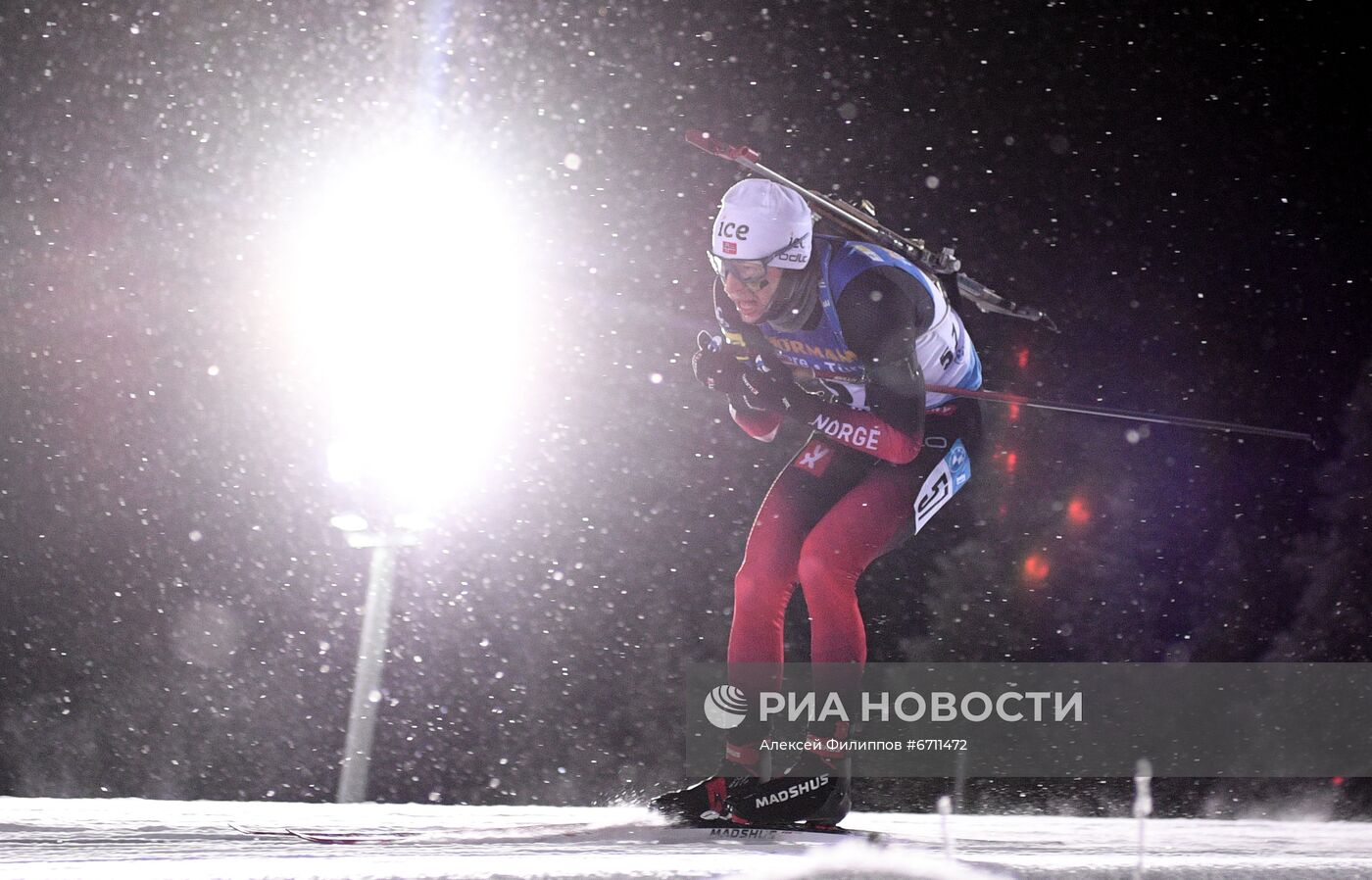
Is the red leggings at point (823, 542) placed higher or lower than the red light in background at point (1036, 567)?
lower

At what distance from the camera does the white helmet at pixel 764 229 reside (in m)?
3.11

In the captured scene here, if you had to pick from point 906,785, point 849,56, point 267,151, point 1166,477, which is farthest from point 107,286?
point 1166,477

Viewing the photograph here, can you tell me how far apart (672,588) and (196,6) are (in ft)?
11.7

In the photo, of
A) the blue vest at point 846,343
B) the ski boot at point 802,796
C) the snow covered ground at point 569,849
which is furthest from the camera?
the blue vest at point 846,343

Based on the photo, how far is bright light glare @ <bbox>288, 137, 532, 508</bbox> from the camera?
4641 millimetres

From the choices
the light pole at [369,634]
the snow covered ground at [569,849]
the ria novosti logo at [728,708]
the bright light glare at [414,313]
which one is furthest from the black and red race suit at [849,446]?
the light pole at [369,634]

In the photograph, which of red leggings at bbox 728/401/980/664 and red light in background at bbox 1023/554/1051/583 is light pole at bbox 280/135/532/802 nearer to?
red leggings at bbox 728/401/980/664

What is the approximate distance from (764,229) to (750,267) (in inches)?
4.6

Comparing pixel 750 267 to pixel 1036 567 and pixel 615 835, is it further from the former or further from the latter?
pixel 1036 567

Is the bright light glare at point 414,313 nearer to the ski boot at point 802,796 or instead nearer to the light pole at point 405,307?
the light pole at point 405,307

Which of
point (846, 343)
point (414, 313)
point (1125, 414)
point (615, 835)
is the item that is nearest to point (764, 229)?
point (846, 343)

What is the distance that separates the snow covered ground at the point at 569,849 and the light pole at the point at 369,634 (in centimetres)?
140

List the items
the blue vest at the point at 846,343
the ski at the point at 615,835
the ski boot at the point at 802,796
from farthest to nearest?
the blue vest at the point at 846,343 → the ski boot at the point at 802,796 → the ski at the point at 615,835

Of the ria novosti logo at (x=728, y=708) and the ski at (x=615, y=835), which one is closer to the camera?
the ski at (x=615, y=835)
